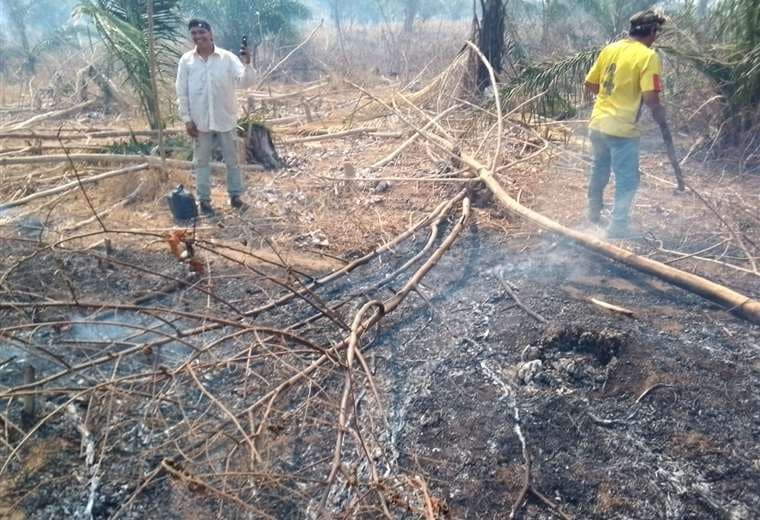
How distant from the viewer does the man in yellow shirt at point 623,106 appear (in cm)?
380

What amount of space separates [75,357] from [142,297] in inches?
24.9

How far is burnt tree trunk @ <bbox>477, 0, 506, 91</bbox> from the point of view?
7340 mm

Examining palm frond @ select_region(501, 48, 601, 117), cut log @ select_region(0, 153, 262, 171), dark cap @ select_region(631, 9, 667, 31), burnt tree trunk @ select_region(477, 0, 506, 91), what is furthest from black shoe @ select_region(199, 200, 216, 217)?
burnt tree trunk @ select_region(477, 0, 506, 91)

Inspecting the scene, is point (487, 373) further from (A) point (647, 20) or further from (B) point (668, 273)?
(A) point (647, 20)

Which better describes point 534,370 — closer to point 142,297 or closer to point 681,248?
point 681,248

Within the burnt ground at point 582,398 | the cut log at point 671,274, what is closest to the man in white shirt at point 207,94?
the burnt ground at point 582,398

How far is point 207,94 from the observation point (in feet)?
16.4

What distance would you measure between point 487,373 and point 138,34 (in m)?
5.82

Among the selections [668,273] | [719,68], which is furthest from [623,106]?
[719,68]

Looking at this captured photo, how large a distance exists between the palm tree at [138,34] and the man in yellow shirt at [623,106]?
164 inches

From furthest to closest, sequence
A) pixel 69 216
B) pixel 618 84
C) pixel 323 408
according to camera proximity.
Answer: pixel 69 216, pixel 618 84, pixel 323 408

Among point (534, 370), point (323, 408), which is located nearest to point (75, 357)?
point (323, 408)

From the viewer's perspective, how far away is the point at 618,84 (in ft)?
→ 13.1

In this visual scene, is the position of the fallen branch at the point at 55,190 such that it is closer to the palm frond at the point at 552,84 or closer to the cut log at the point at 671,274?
the cut log at the point at 671,274
